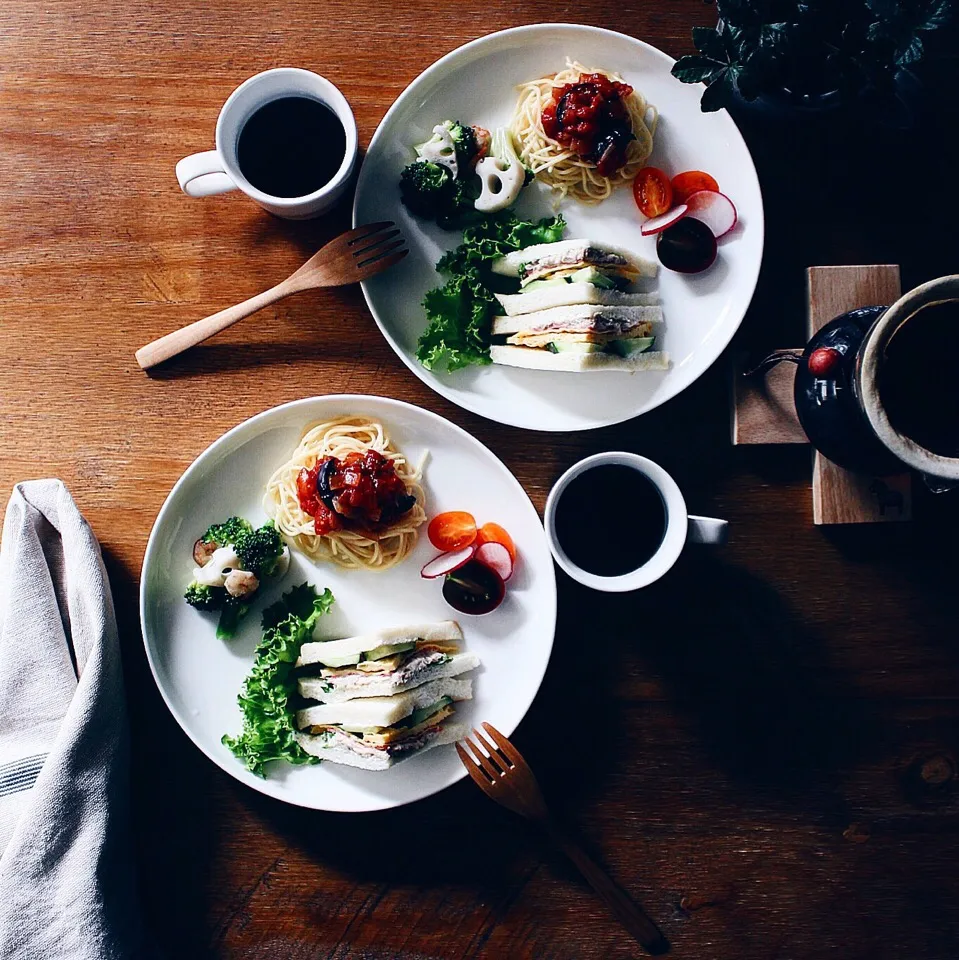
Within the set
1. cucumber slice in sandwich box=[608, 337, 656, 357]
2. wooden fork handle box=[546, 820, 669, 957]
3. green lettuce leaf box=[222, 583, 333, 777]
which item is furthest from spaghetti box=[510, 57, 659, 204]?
wooden fork handle box=[546, 820, 669, 957]

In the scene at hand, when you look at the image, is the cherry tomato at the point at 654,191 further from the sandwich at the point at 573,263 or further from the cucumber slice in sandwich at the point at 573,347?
the cucumber slice in sandwich at the point at 573,347

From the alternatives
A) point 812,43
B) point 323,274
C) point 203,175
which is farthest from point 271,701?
point 812,43

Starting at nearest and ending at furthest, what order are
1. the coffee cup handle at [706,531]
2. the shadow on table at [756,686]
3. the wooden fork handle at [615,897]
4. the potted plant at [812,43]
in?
1. the potted plant at [812,43]
2. the coffee cup handle at [706,531]
3. the wooden fork handle at [615,897]
4. the shadow on table at [756,686]

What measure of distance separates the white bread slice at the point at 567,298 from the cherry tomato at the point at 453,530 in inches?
21.2

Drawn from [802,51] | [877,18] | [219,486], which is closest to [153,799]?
[219,486]

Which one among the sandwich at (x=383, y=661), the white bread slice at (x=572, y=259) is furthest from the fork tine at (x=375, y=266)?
the sandwich at (x=383, y=661)

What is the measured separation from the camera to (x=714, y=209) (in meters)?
2.04

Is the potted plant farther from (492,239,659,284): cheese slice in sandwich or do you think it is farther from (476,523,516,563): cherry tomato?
(476,523,516,563): cherry tomato

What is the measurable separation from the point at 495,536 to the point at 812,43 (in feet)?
4.28

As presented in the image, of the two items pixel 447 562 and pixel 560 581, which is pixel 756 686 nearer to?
pixel 560 581

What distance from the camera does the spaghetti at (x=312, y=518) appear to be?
202cm

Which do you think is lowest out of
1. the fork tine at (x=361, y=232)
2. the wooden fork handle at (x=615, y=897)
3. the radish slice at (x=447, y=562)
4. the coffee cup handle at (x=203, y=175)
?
the wooden fork handle at (x=615, y=897)

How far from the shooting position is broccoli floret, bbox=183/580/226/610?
1.98 meters

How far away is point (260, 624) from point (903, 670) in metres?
1.73
